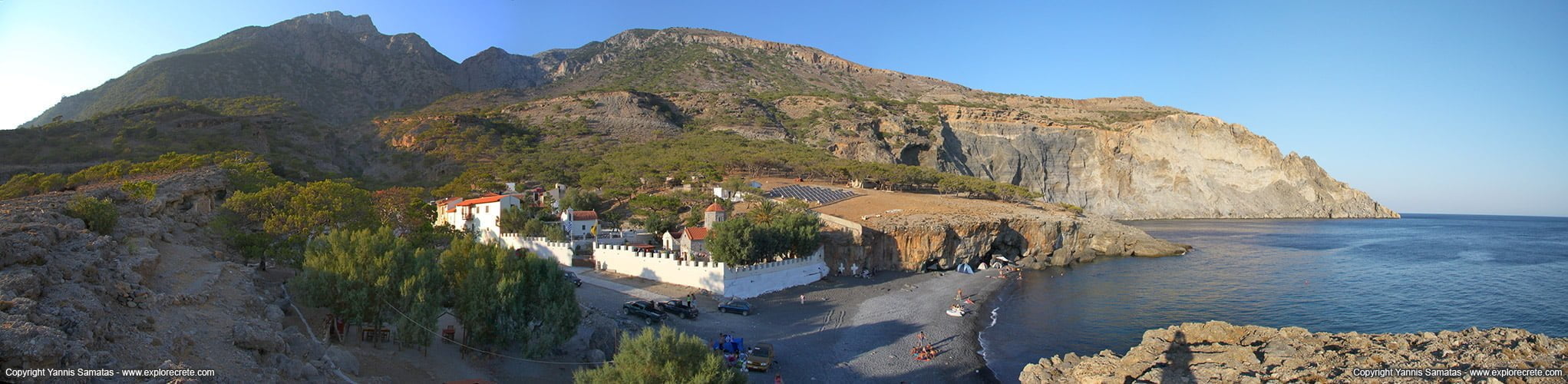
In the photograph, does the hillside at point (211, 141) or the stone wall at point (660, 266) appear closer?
the stone wall at point (660, 266)

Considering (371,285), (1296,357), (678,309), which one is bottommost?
(678,309)

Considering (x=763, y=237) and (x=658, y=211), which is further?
(x=658, y=211)

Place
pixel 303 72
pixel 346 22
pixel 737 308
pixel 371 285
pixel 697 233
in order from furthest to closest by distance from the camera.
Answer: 1. pixel 346 22
2. pixel 303 72
3. pixel 697 233
4. pixel 737 308
5. pixel 371 285

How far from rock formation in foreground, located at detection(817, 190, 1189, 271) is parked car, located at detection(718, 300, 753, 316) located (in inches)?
347

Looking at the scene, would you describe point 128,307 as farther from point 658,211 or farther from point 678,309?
point 658,211

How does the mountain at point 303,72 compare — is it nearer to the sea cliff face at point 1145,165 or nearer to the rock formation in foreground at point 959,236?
the rock formation in foreground at point 959,236

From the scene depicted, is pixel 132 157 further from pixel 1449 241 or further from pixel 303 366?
pixel 1449 241

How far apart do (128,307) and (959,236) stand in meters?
31.8

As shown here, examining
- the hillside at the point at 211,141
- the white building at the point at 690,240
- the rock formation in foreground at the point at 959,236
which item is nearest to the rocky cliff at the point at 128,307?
the white building at the point at 690,240

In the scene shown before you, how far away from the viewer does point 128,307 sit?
8.36 m

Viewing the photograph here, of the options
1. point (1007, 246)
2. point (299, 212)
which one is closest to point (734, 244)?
point (299, 212)

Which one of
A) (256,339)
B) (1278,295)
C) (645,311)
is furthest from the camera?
(1278,295)

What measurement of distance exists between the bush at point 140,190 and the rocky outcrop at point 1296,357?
21949 mm

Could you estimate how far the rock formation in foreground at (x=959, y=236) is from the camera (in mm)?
32344
